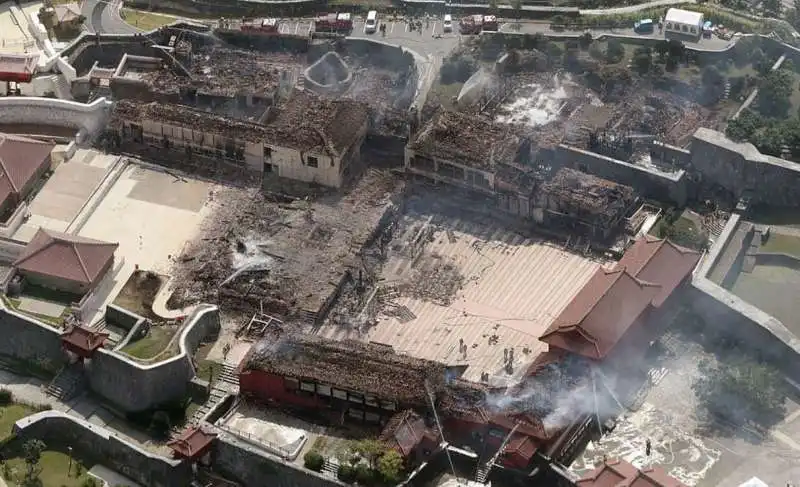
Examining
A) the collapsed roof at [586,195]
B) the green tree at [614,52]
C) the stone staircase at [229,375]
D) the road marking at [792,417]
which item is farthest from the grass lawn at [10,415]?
the green tree at [614,52]

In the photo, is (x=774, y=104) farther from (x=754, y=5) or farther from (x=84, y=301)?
(x=84, y=301)

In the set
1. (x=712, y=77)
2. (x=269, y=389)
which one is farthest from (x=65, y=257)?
(x=712, y=77)

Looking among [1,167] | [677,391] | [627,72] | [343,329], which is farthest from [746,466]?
[1,167]

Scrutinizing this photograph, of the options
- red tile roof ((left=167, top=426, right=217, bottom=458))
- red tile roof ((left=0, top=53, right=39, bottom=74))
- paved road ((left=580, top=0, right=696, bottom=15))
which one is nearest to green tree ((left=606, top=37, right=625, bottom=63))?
paved road ((left=580, top=0, right=696, bottom=15))

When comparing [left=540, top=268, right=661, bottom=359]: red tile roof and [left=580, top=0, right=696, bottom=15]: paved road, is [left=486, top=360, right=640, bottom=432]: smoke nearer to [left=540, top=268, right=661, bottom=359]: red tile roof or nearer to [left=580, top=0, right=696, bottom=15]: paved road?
[left=540, top=268, right=661, bottom=359]: red tile roof

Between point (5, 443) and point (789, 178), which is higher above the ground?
point (789, 178)

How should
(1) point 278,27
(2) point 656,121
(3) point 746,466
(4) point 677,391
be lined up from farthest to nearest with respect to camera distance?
(1) point 278,27, (2) point 656,121, (4) point 677,391, (3) point 746,466
